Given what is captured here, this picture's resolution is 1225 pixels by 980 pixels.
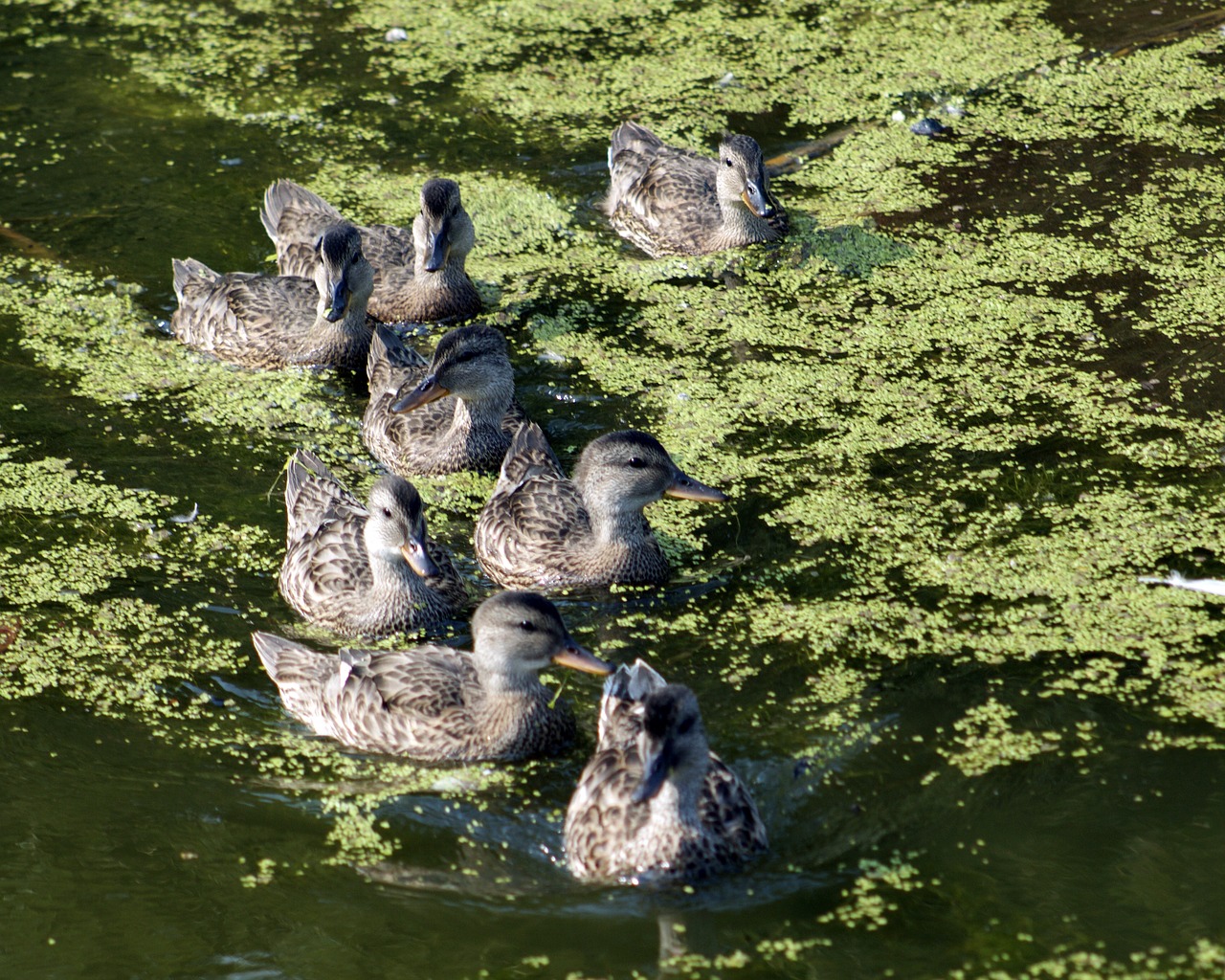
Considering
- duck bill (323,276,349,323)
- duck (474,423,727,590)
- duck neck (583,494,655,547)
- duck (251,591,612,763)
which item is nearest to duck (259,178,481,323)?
duck bill (323,276,349,323)

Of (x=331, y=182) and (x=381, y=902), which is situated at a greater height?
(x=331, y=182)

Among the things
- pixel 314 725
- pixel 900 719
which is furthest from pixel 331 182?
pixel 900 719

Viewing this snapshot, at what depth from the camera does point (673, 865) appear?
475cm

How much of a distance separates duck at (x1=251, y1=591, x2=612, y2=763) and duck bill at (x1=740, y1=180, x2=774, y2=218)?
3840 mm

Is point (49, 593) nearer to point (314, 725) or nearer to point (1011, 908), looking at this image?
point (314, 725)

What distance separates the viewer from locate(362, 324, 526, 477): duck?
282 inches

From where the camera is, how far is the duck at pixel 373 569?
600 centimetres

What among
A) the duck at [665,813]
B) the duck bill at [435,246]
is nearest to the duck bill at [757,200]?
the duck bill at [435,246]

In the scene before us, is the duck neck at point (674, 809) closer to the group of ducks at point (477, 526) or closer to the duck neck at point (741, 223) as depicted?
the group of ducks at point (477, 526)

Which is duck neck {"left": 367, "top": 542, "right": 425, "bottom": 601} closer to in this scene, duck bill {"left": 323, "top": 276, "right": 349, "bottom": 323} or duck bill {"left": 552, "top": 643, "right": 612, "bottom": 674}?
duck bill {"left": 552, "top": 643, "right": 612, "bottom": 674}

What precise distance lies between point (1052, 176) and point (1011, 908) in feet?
19.2

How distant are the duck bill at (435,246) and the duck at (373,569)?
214cm

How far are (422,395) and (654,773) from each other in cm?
297

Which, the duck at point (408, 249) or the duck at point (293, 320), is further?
the duck at point (408, 249)
